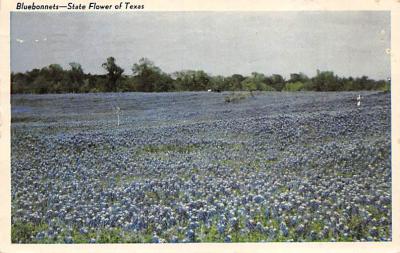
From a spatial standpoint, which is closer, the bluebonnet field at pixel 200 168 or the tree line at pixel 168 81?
the bluebonnet field at pixel 200 168

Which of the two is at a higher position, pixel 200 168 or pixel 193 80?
pixel 193 80

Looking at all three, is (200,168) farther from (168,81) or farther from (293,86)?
(293,86)

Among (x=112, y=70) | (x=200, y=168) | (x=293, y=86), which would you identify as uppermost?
(x=112, y=70)

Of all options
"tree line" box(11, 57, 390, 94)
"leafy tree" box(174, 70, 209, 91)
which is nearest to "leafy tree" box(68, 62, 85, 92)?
"tree line" box(11, 57, 390, 94)

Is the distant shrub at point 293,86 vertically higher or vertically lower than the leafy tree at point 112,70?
lower

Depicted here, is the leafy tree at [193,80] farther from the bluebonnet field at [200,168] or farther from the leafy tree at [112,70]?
the leafy tree at [112,70]

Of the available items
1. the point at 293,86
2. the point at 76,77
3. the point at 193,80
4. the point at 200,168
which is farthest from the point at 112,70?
the point at 293,86

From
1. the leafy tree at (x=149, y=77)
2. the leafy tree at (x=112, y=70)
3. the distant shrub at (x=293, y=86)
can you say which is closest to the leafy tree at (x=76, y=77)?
the leafy tree at (x=112, y=70)
